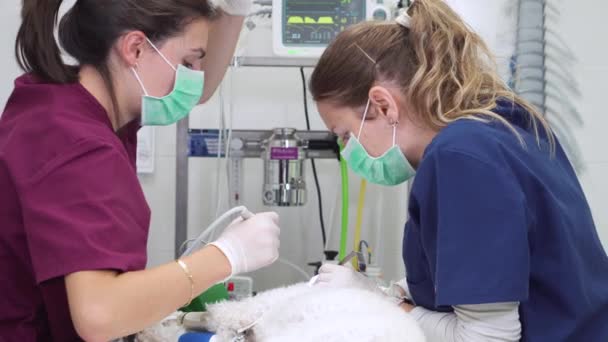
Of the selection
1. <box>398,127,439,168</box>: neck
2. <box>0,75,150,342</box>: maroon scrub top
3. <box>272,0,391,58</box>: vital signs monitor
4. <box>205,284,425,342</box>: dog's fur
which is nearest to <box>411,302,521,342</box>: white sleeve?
<box>205,284,425,342</box>: dog's fur

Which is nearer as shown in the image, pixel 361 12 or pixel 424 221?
pixel 424 221

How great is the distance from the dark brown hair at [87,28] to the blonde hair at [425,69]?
0.98 feet

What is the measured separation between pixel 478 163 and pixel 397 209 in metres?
1.36

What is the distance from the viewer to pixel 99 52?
1.11 m

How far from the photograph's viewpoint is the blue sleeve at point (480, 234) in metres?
0.88

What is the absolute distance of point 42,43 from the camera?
1.04 metres

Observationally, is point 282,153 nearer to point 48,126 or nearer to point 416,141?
point 416,141

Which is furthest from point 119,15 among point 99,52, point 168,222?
point 168,222

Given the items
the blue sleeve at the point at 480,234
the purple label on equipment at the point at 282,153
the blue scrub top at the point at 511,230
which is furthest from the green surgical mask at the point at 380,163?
the purple label on equipment at the point at 282,153

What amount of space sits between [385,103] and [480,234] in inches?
13.5

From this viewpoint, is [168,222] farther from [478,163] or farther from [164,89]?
[478,163]

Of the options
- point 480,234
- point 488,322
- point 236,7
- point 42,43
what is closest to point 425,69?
point 480,234

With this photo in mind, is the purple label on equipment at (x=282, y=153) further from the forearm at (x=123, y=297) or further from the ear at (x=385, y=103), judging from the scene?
the forearm at (x=123, y=297)

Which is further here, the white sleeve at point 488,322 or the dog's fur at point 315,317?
the white sleeve at point 488,322
